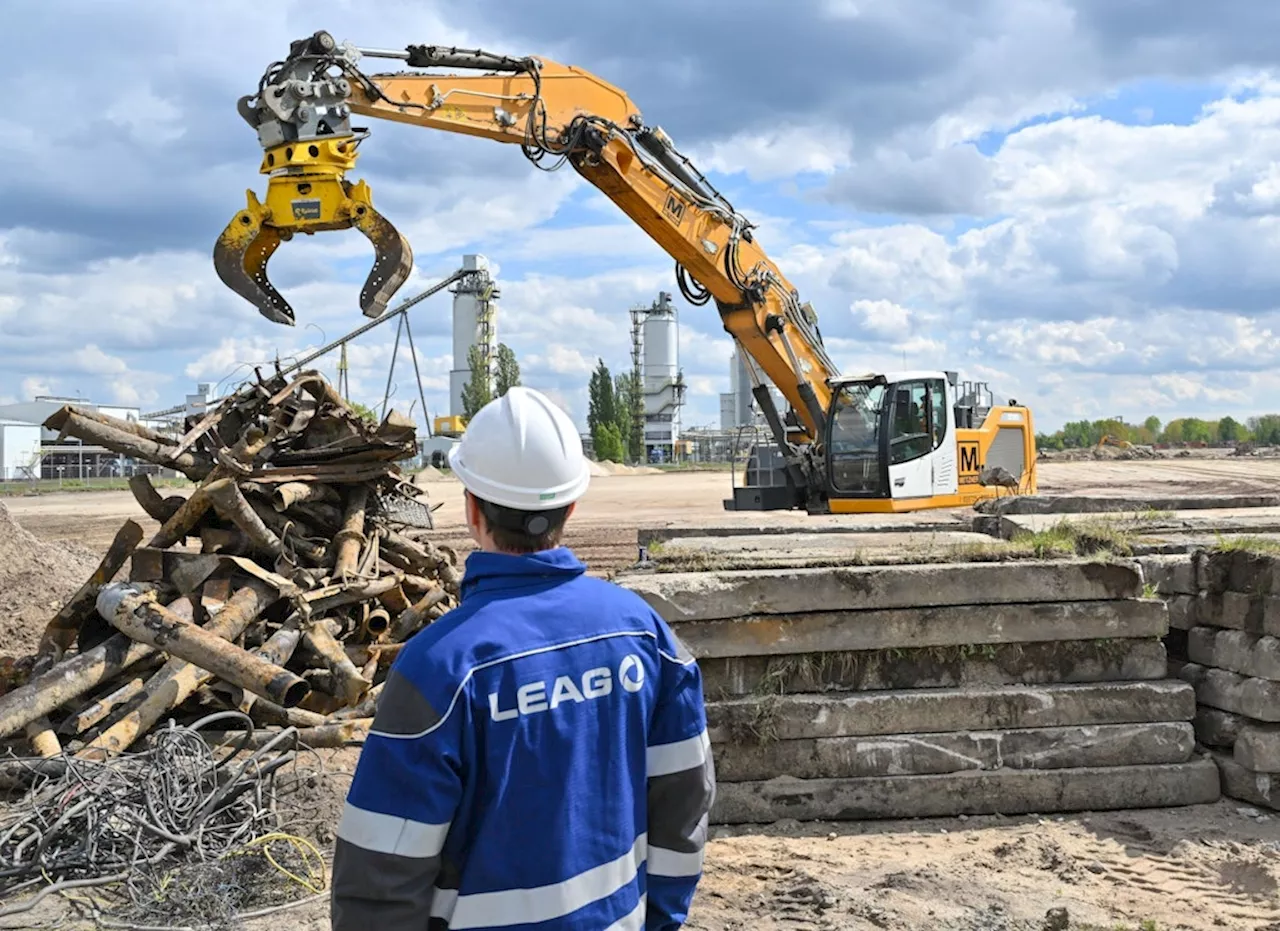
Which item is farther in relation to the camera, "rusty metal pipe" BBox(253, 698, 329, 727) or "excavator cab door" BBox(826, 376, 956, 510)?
"excavator cab door" BBox(826, 376, 956, 510)

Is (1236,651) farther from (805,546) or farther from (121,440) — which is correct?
(121,440)

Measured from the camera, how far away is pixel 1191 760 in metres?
5.33

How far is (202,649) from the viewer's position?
21.9 ft

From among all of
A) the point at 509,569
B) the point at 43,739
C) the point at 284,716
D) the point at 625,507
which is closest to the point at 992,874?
the point at 509,569

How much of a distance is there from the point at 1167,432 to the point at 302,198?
13120 cm

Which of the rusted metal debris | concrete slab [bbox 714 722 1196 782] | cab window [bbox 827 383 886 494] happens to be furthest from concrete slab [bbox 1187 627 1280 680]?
cab window [bbox 827 383 886 494]

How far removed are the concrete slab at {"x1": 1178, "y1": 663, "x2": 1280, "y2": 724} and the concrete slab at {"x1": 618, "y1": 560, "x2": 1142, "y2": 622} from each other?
626 mm

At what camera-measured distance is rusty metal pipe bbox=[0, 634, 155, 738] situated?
6516 millimetres

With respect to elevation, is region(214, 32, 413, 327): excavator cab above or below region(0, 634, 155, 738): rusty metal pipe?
above

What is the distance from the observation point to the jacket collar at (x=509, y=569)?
2131 mm

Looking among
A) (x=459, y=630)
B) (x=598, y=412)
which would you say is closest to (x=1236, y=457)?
(x=598, y=412)

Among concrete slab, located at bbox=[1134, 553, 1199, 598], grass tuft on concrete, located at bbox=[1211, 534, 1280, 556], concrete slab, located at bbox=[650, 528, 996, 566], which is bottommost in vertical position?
concrete slab, located at bbox=[1134, 553, 1199, 598]

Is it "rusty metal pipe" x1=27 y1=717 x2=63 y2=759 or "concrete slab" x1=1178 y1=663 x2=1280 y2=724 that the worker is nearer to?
"concrete slab" x1=1178 y1=663 x2=1280 y2=724

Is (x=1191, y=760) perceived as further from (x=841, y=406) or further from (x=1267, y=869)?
(x=841, y=406)
